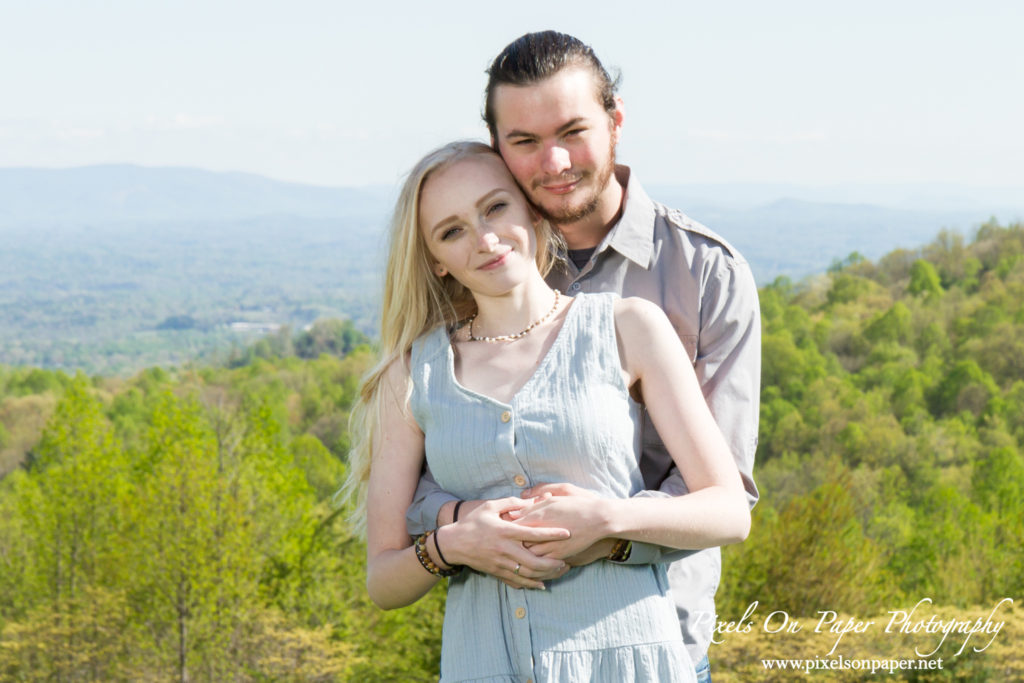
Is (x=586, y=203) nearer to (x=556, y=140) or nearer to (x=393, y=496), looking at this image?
(x=556, y=140)

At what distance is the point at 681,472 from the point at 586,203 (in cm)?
79

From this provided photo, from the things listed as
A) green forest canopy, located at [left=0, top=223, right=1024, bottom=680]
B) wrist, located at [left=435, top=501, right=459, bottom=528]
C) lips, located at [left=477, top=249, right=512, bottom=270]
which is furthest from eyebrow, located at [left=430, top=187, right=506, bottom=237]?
green forest canopy, located at [left=0, top=223, right=1024, bottom=680]

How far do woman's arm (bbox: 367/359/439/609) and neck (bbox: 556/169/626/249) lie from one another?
62 cm

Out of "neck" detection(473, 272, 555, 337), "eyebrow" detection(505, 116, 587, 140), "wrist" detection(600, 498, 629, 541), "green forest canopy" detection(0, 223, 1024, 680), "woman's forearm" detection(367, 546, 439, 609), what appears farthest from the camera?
"green forest canopy" detection(0, 223, 1024, 680)

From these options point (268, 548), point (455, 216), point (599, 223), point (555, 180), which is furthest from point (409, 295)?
point (268, 548)

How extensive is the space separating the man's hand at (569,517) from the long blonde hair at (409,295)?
479 millimetres

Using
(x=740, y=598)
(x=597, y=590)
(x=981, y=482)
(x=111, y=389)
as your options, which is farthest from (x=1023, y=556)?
(x=111, y=389)

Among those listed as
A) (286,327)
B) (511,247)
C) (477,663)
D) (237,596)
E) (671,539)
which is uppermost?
(511,247)

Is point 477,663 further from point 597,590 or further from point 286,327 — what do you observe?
point 286,327

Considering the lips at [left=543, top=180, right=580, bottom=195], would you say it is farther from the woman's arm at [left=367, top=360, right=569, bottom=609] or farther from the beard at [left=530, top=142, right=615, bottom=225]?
the woman's arm at [left=367, top=360, right=569, bottom=609]

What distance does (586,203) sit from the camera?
9.13 ft

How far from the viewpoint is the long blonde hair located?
2605 millimetres

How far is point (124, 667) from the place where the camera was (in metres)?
20.9

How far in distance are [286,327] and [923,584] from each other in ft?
222
